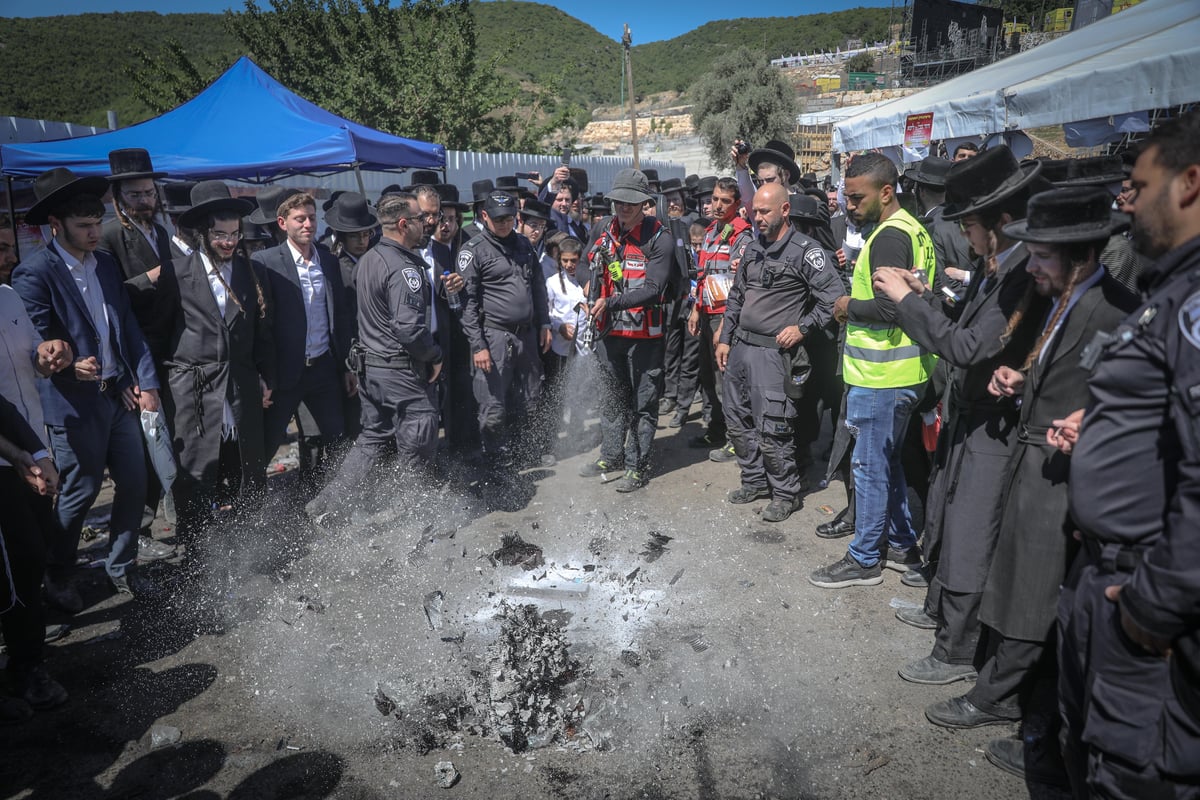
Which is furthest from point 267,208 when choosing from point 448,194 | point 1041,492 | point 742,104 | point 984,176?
point 742,104

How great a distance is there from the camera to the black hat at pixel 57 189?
3.90 meters

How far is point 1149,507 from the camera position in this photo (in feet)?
6.39

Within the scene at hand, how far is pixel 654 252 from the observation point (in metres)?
5.91

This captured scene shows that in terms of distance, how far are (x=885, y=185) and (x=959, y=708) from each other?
278 centimetres

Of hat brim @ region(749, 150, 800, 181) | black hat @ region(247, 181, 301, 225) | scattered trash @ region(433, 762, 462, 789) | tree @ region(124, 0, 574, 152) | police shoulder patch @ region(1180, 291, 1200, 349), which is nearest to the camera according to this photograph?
police shoulder patch @ region(1180, 291, 1200, 349)

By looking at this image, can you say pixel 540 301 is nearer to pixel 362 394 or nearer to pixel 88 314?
pixel 362 394

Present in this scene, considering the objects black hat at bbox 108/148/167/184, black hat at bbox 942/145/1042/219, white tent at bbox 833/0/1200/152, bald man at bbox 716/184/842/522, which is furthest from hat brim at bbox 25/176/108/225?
white tent at bbox 833/0/1200/152

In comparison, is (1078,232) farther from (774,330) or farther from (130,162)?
(130,162)

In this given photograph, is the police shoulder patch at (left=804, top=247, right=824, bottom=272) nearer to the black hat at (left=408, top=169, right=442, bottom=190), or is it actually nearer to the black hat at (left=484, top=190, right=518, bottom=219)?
the black hat at (left=484, top=190, right=518, bottom=219)

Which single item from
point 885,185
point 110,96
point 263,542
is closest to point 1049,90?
point 885,185

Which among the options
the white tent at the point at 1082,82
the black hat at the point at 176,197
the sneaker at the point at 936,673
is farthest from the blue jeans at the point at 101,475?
the white tent at the point at 1082,82

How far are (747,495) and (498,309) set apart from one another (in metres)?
2.60

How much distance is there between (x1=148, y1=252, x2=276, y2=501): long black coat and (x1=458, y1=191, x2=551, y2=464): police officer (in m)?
1.72

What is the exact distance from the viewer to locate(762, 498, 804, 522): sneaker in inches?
214
